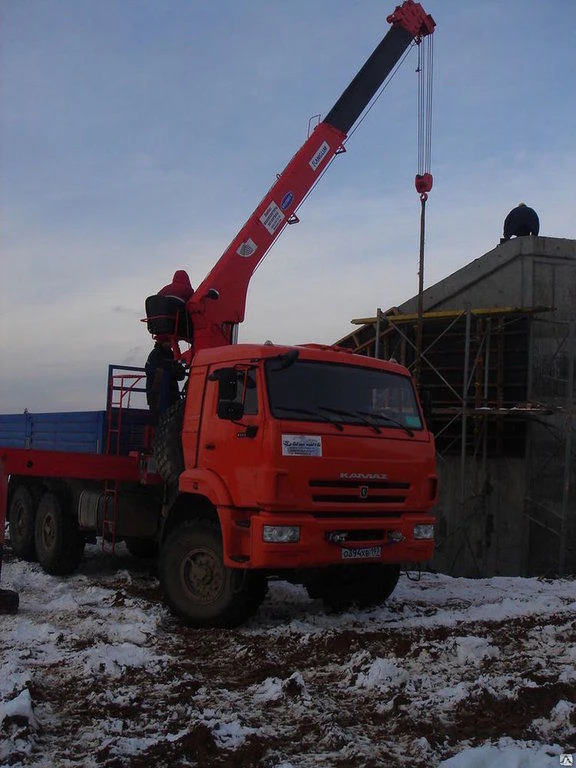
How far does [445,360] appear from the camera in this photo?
635 inches

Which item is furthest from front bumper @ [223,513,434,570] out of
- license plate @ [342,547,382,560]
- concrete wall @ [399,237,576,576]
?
concrete wall @ [399,237,576,576]

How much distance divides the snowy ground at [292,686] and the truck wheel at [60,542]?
1.50m

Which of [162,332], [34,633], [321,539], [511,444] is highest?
[162,332]

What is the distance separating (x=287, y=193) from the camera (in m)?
11.9

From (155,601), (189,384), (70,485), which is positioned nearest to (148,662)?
(155,601)

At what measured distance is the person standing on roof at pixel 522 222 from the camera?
17156mm

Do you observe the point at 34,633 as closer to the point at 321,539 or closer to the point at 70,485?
the point at 321,539

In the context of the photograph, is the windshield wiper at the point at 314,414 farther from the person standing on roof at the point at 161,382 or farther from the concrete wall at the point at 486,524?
the concrete wall at the point at 486,524

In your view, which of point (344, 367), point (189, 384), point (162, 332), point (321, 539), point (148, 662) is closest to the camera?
point (148, 662)

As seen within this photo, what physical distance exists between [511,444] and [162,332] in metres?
8.33

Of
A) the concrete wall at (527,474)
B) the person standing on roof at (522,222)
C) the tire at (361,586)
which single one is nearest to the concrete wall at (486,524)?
the concrete wall at (527,474)

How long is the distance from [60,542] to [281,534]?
441 centimetres

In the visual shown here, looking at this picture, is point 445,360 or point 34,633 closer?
point 34,633

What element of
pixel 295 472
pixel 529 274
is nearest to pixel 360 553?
pixel 295 472
